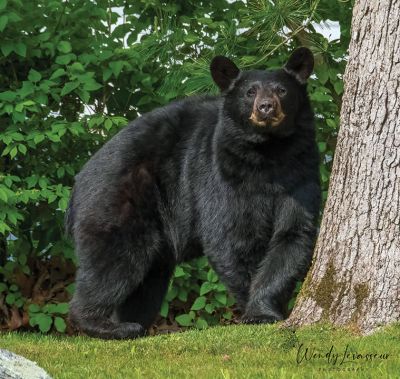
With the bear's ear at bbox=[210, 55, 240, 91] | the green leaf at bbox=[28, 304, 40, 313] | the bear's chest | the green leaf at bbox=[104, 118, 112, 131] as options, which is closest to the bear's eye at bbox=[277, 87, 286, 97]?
the bear's ear at bbox=[210, 55, 240, 91]

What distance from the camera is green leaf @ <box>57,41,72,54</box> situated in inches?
325

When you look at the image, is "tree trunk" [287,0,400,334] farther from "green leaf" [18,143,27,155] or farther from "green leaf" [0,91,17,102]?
"green leaf" [0,91,17,102]

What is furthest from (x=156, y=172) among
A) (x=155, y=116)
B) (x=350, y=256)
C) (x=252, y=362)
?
(x=252, y=362)

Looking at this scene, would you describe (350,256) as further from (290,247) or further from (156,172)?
(156,172)

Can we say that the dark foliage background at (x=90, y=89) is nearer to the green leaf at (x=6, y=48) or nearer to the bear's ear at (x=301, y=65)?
the green leaf at (x=6, y=48)

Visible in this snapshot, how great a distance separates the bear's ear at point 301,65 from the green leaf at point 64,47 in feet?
7.32

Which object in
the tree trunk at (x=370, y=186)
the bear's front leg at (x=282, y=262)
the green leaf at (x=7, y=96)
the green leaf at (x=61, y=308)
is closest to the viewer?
the tree trunk at (x=370, y=186)

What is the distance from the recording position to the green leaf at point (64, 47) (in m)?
8.25

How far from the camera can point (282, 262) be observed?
6551mm

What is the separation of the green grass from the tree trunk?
184mm

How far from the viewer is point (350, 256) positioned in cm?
575

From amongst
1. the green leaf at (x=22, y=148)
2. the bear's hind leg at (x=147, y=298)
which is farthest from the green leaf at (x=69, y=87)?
the bear's hind leg at (x=147, y=298)

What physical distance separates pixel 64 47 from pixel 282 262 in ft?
9.89

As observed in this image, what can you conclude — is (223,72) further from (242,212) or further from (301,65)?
(242,212)
